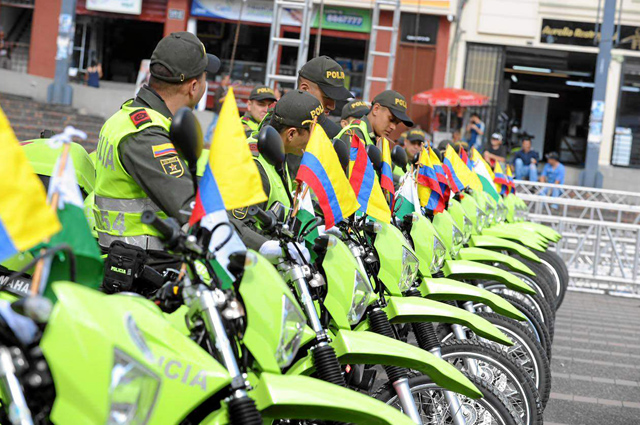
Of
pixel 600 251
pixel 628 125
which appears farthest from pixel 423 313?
pixel 628 125

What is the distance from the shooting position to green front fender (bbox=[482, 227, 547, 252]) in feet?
26.9

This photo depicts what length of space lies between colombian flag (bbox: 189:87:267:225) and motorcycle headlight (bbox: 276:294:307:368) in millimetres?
320

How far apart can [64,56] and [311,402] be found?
69.0ft

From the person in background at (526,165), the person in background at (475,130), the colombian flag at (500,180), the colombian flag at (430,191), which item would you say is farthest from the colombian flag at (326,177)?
the person in background at (475,130)

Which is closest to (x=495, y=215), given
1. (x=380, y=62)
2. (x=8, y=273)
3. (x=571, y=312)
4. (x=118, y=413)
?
(x=571, y=312)

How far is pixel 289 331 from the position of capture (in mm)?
2932

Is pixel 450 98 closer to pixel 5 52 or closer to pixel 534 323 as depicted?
pixel 5 52

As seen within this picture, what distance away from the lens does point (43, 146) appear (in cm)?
439

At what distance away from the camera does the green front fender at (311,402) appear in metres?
2.64

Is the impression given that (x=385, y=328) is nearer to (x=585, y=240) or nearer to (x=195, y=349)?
(x=195, y=349)

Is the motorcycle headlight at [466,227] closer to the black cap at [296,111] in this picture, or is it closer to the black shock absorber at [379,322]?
the black cap at [296,111]

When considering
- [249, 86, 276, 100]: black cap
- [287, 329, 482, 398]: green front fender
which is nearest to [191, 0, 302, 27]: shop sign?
[249, 86, 276, 100]: black cap

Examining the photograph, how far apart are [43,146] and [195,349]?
2.20 m

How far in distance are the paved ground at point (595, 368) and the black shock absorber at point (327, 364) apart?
2935 millimetres
